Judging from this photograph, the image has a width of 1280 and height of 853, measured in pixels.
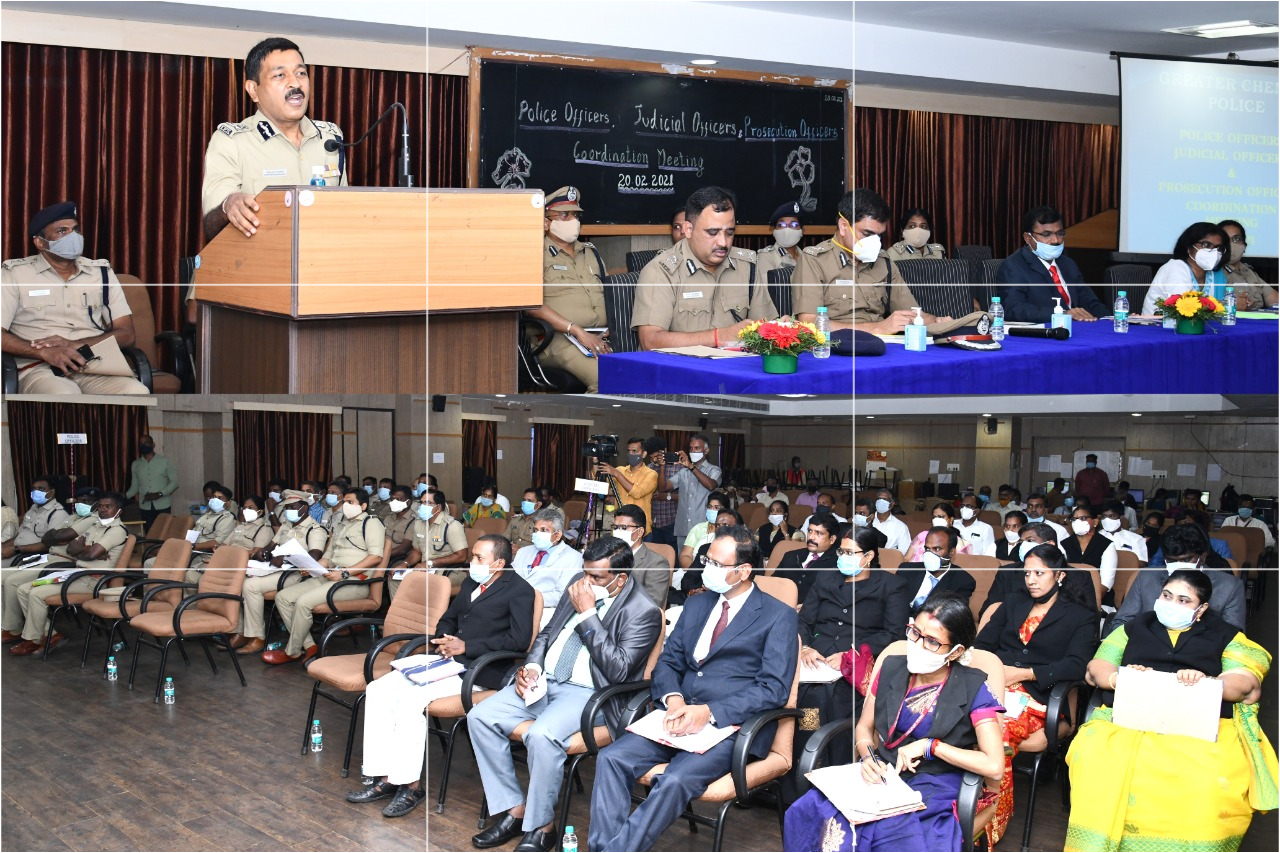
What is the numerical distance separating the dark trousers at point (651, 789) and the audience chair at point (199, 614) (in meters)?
1.63

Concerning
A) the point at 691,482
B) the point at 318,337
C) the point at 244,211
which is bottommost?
the point at 691,482

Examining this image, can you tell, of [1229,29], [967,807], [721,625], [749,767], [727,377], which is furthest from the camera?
[1229,29]

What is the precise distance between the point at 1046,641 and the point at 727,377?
4.37 ft

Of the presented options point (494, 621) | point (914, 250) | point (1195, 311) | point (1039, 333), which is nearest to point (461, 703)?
point (494, 621)

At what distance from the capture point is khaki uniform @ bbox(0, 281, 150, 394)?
3885 millimetres

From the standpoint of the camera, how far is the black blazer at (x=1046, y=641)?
366cm

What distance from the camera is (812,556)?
3.99 meters

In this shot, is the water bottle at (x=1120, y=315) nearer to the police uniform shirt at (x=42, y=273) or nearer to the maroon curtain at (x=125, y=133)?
the maroon curtain at (x=125, y=133)

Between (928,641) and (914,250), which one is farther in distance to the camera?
(914,250)

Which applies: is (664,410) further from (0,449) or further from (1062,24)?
(1062,24)

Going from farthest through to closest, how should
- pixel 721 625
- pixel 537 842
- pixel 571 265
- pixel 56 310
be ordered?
pixel 571 265 → pixel 56 310 → pixel 721 625 → pixel 537 842

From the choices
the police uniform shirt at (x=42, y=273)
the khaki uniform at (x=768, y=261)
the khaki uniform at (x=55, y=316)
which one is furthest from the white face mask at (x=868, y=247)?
the police uniform shirt at (x=42, y=273)

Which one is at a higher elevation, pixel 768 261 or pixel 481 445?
pixel 768 261

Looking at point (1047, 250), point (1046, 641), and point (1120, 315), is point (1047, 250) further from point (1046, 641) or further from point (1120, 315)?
point (1046, 641)
